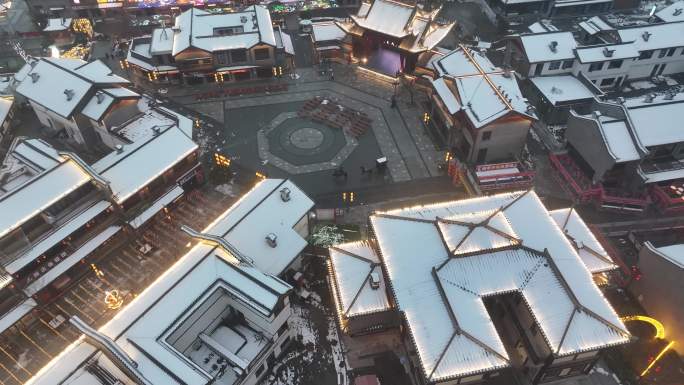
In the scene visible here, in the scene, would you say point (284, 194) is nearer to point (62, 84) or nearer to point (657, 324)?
point (62, 84)

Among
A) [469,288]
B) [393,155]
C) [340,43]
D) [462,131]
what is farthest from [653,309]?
[340,43]

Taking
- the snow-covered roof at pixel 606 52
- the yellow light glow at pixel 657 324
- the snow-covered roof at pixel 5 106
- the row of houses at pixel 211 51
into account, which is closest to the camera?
the yellow light glow at pixel 657 324

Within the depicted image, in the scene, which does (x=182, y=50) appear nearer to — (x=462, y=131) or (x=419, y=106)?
(x=419, y=106)

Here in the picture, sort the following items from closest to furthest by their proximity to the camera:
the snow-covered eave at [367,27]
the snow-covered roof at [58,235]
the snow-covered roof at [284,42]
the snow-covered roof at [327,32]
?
the snow-covered roof at [58,235]
the snow-covered eave at [367,27]
the snow-covered roof at [284,42]
the snow-covered roof at [327,32]

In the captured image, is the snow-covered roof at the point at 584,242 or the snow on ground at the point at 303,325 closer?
the snow-covered roof at the point at 584,242

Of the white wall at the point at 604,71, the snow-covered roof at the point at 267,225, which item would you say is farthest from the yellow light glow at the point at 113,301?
the white wall at the point at 604,71

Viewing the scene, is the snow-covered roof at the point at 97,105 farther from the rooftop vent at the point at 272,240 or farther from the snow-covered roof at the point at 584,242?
the snow-covered roof at the point at 584,242

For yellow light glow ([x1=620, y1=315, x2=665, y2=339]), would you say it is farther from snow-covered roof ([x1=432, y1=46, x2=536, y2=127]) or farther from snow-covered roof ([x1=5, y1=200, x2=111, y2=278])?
snow-covered roof ([x1=5, y1=200, x2=111, y2=278])
